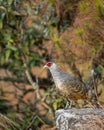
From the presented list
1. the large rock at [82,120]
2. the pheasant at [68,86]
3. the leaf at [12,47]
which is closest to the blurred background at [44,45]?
the leaf at [12,47]

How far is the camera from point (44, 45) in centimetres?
852

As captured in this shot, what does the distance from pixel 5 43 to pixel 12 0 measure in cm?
82

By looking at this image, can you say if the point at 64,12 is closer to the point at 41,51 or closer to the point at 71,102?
the point at 41,51

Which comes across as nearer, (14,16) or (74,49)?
(74,49)

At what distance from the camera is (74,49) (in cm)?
725

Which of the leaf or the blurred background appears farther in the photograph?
the leaf

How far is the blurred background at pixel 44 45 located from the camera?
692 cm

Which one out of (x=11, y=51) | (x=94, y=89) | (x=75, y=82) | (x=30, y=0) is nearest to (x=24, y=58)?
(x=11, y=51)

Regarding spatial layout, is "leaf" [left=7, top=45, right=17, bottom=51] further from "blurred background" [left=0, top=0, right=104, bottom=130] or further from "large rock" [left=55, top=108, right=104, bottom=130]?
"large rock" [left=55, top=108, right=104, bottom=130]

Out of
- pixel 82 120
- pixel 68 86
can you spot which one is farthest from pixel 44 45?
pixel 82 120

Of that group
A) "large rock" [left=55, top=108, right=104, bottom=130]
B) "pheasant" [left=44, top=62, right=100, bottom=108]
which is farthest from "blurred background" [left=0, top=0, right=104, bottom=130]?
"large rock" [left=55, top=108, right=104, bottom=130]

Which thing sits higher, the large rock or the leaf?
the large rock

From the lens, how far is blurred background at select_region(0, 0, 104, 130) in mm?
6922

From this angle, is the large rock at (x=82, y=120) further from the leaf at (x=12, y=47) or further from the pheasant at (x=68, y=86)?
the leaf at (x=12, y=47)
